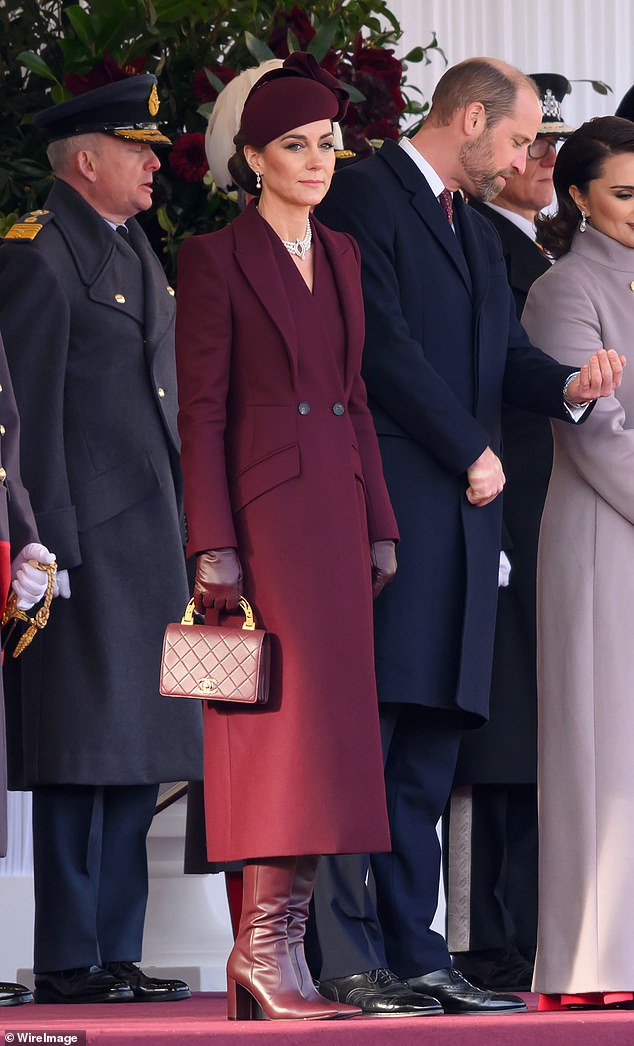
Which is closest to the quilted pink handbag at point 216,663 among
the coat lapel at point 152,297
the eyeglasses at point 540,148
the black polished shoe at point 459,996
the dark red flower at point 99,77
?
→ the black polished shoe at point 459,996

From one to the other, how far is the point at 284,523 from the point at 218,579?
0.46 feet

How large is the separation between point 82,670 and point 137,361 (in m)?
0.63

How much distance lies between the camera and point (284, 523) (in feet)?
10.6

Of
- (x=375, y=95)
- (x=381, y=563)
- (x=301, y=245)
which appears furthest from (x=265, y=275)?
(x=375, y=95)

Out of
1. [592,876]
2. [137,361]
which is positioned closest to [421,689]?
[592,876]

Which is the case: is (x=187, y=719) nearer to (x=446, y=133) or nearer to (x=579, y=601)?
(x=579, y=601)

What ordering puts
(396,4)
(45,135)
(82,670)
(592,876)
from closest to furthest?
(592,876)
(82,670)
(45,135)
(396,4)

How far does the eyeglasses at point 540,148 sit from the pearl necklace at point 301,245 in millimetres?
1526

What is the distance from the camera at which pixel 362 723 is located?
3205 mm

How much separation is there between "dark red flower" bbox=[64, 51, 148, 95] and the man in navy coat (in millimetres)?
860

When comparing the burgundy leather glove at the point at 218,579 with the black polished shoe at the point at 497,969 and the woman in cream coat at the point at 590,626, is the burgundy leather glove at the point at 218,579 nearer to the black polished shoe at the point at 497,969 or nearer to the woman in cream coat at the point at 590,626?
the woman in cream coat at the point at 590,626

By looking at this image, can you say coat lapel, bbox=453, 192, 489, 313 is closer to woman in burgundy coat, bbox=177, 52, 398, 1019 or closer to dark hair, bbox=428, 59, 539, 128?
dark hair, bbox=428, 59, 539, 128

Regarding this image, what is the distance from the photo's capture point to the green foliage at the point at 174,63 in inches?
184

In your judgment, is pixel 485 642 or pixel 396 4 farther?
pixel 396 4
